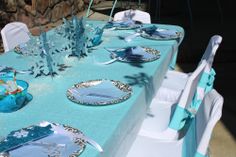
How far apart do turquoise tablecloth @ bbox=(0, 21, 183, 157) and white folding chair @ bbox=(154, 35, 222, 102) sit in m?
0.26

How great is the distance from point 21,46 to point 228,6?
584 centimetres

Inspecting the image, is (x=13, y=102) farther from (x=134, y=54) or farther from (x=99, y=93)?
(x=134, y=54)

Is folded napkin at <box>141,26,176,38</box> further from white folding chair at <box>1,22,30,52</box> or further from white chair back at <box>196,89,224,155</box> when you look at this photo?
white chair back at <box>196,89,224,155</box>

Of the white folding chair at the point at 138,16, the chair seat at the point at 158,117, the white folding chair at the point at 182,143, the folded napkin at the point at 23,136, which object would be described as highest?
the folded napkin at the point at 23,136

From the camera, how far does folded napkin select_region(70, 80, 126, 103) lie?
5.23ft

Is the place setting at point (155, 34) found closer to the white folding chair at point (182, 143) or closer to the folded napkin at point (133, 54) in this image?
the folded napkin at point (133, 54)

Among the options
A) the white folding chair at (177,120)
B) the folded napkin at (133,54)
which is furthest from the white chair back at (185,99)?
the folded napkin at (133,54)

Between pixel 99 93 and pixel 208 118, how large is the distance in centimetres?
50

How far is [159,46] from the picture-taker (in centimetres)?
236

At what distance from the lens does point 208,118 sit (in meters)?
1.42

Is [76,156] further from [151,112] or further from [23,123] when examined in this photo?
[151,112]

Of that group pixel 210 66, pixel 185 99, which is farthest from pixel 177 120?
pixel 210 66

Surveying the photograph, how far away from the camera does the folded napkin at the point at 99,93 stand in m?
1.59

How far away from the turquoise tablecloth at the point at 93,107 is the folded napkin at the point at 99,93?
5 centimetres
